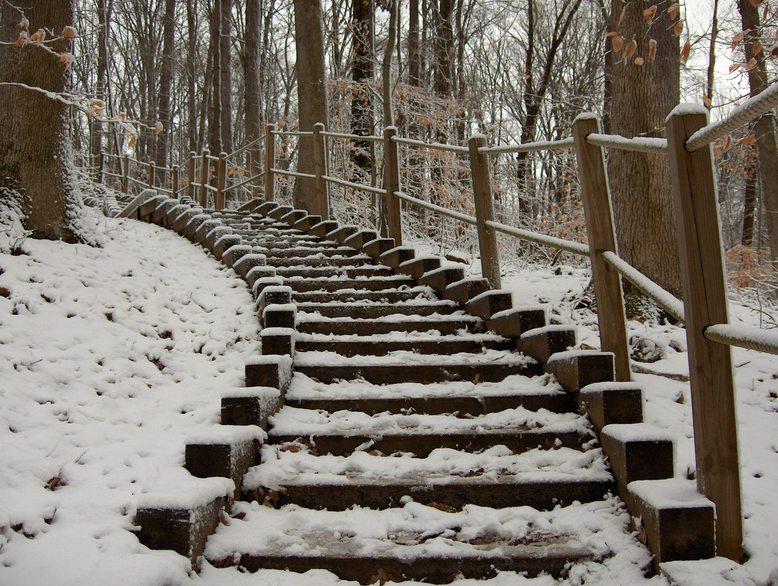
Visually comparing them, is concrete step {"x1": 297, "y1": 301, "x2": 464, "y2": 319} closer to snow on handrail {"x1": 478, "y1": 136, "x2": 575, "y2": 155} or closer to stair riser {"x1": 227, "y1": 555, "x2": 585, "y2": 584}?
snow on handrail {"x1": 478, "y1": 136, "x2": 575, "y2": 155}

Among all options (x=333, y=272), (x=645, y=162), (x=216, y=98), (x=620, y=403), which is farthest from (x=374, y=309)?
(x=216, y=98)

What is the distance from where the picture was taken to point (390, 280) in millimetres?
6480

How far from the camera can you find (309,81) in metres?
10.9

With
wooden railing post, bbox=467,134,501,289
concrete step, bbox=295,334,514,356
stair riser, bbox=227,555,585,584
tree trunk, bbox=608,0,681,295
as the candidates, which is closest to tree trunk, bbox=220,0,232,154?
tree trunk, bbox=608,0,681,295

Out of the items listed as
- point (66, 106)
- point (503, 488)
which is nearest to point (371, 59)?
point (66, 106)

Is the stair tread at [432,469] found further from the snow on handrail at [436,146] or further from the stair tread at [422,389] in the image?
the snow on handrail at [436,146]

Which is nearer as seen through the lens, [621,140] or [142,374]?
[621,140]

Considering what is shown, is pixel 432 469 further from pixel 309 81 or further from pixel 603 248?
pixel 309 81

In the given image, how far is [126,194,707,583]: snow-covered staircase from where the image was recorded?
2.83m

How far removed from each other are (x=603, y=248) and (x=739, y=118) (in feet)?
5.38

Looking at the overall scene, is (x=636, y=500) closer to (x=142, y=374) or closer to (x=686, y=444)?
(x=686, y=444)

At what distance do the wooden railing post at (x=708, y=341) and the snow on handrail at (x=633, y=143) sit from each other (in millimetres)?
260

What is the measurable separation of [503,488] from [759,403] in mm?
2233

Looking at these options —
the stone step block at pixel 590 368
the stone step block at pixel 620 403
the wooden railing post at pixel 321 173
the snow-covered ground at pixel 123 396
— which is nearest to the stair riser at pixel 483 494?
the stone step block at pixel 620 403
